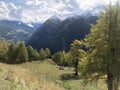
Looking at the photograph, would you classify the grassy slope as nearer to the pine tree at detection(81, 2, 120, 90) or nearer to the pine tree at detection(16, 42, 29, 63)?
the pine tree at detection(81, 2, 120, 90)

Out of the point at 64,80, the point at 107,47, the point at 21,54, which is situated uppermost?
the point at 21,54

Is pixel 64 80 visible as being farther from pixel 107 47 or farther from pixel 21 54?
pixel 21 54

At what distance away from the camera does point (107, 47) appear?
2650cm

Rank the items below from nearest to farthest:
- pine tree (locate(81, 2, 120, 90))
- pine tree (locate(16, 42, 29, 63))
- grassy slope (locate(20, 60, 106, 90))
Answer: pine tree (locate(81, 2, 120, 90))
grassy slope (locate(20, 60, 106, 90))
pine tree (locate(16, 42, 29, 63))

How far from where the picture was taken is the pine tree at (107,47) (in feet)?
86.2

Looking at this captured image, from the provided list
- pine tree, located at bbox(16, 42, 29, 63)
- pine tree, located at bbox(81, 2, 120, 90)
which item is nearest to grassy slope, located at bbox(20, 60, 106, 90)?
pine tree, located at bbox(81, 2, 120, 90)

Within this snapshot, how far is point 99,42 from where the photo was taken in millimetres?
27219

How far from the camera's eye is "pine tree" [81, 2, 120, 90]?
26281mm

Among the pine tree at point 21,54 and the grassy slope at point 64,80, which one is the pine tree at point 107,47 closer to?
the grassy slope at point 64,80

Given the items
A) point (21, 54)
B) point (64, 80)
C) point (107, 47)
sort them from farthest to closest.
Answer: point (21, 54), point (64, 80), point (107, 47)

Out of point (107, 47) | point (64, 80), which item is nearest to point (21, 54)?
point (64, 80)

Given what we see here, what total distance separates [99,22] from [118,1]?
265 cm

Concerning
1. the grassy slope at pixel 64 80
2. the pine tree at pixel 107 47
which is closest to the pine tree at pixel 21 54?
the grassy slope at pixel 64 80

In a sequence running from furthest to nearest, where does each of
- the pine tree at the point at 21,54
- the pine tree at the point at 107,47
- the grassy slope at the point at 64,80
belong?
the pine tree at the point at 21,54 < the grassy slope at the point at 64,80 < the pine tree at the point at 107,47
